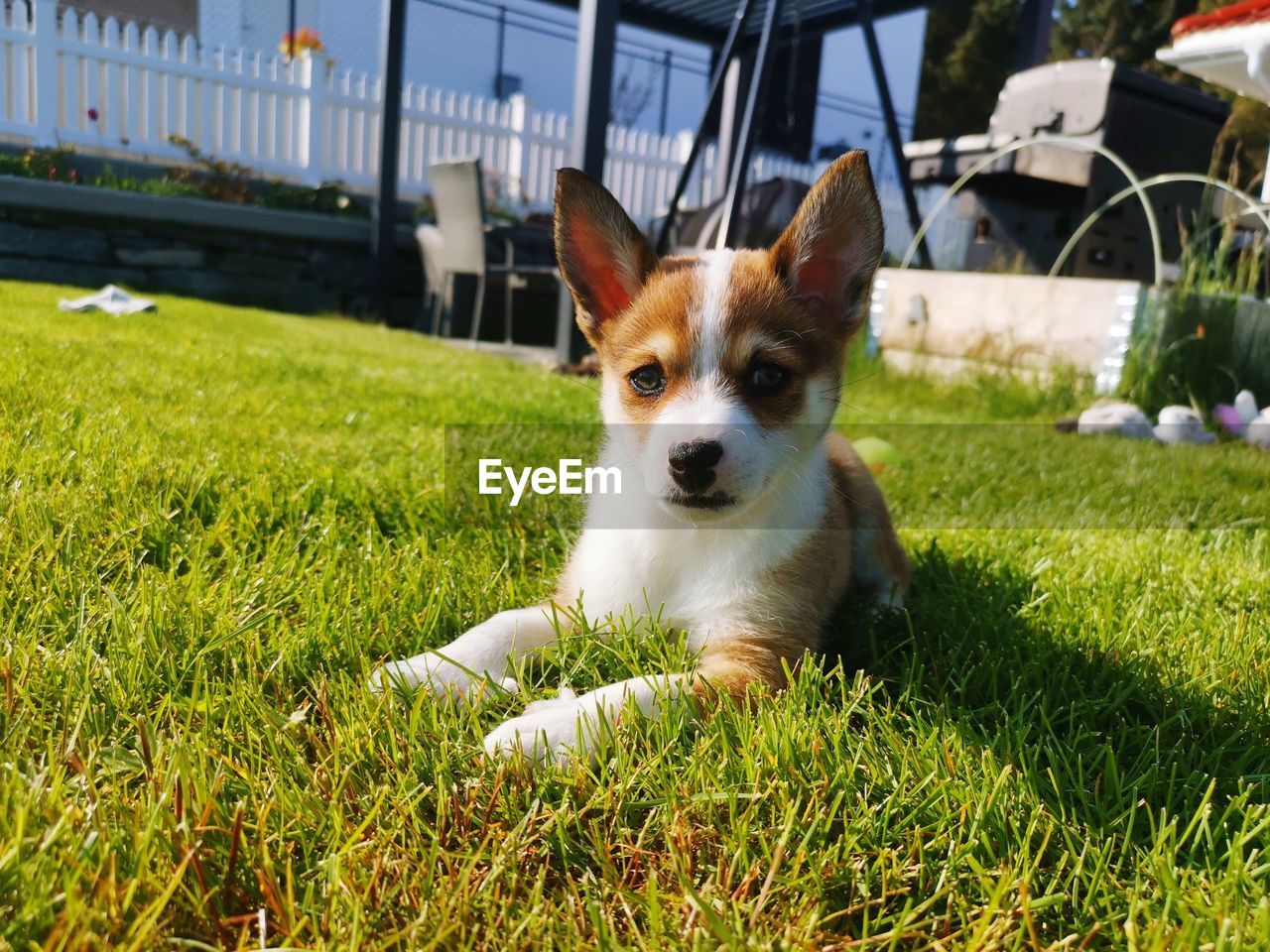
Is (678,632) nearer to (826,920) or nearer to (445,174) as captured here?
(826,920)

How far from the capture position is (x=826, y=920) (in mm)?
1275

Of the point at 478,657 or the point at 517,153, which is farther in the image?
the point at 517,153

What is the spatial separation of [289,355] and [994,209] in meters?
Answer: 7.44

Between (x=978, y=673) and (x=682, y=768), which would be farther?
(x=978, y=673)

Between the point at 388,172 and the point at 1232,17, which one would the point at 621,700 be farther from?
the point at 388,172

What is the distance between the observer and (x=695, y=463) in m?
1.91

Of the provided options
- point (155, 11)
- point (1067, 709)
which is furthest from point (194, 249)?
point (155, 11)

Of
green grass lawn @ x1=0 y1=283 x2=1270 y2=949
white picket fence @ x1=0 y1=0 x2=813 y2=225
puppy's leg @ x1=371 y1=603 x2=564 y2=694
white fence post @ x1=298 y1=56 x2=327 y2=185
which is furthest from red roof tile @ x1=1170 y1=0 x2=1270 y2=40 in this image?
white fence post @ x1=298 y1=56 x2=327 y2=185

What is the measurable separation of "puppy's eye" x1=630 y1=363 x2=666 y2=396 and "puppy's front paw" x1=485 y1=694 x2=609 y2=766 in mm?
819

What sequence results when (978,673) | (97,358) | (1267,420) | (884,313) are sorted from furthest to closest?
1. (884,313)
2. (1267,420)
3. (97,358)
4. (978,673)

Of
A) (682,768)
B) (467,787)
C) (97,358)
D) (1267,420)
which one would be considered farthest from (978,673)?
(1267,420)

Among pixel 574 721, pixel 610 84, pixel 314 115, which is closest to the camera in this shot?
pixel 574 721

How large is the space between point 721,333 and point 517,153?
1251 cm

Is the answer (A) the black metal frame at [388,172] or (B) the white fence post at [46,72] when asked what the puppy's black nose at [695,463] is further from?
(B) the white fence post at [46,72]
